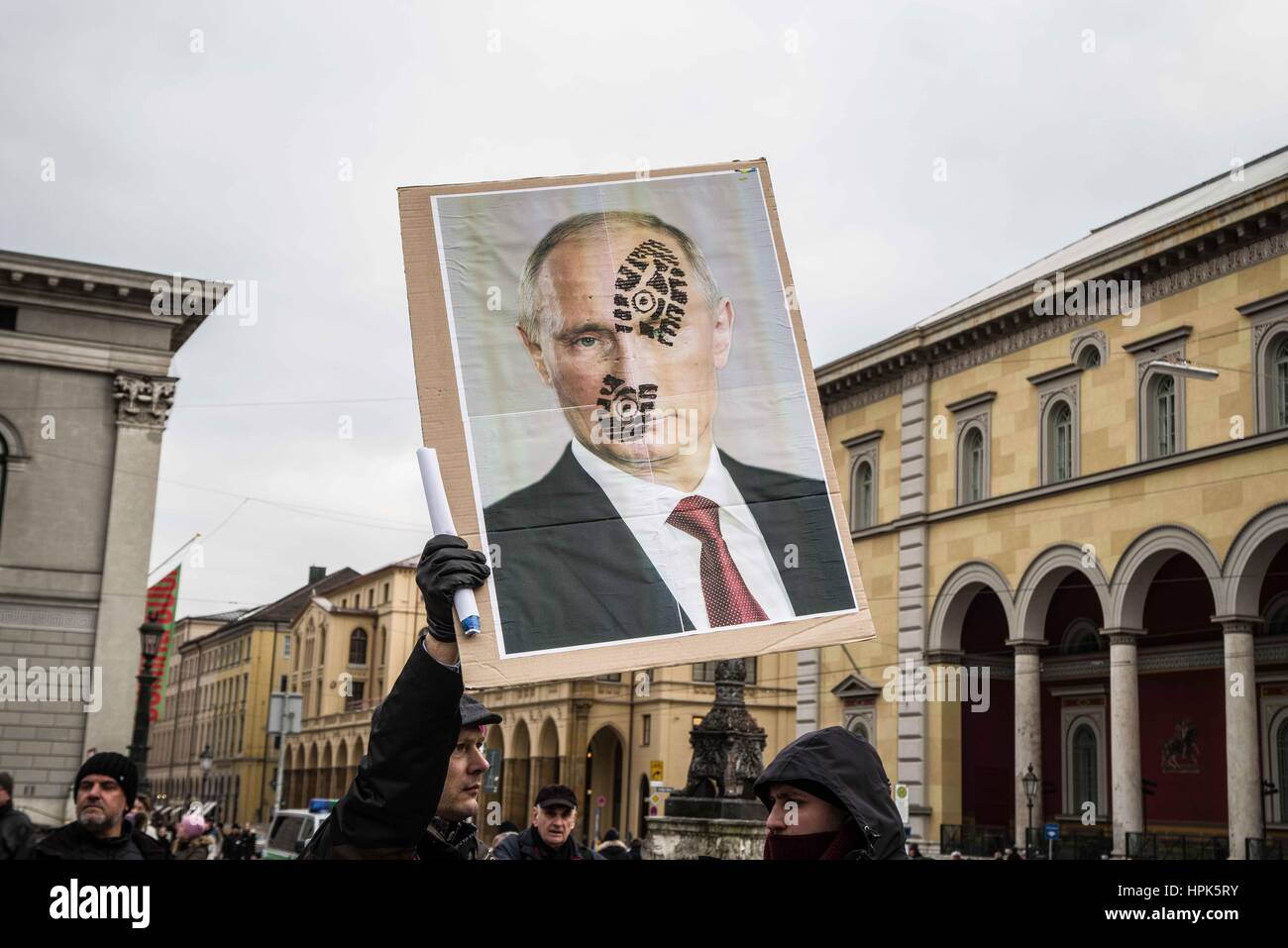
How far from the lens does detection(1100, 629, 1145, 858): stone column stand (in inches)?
1271

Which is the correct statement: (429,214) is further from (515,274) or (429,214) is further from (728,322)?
(728,322)

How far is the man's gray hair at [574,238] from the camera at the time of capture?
4.30 m

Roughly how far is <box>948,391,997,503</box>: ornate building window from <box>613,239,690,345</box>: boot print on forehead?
1327 inches

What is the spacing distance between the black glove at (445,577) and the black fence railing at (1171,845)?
101 feet

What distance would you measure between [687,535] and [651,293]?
771mm

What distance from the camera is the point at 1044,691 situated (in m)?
40.9

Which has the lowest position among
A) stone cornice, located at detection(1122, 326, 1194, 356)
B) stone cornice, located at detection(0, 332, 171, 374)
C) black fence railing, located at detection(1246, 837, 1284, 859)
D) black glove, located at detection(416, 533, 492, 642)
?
black fence railing, located at detection(1246, 837, 1284, 859)

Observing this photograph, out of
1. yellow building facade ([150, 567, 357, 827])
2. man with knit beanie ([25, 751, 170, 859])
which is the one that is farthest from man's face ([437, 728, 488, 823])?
yellow building facade ([150, 567, 357, 827])

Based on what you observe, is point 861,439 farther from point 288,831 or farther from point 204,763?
point 204,763

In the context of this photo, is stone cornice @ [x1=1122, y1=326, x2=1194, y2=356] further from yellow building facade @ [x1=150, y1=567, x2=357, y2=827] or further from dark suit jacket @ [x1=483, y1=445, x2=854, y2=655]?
yellow building facade @ [x1=150, y1=567, x2=357, y2=827]

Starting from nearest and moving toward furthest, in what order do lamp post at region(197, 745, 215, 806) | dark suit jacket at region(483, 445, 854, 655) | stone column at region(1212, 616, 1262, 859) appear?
dark suit jacket at region(483, 445, 854, 655) → stone column at region(1212, 616, 1262, 859) → lamp post at region(197, 745, 215, 806)

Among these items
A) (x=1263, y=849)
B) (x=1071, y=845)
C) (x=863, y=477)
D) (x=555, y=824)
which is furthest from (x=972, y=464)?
(x=555, y=824)
